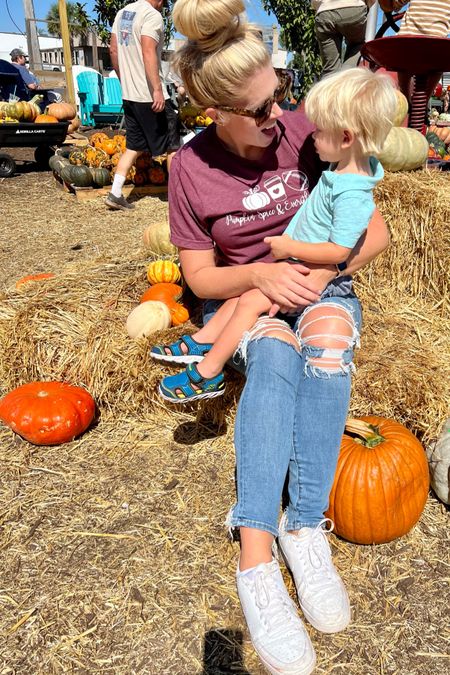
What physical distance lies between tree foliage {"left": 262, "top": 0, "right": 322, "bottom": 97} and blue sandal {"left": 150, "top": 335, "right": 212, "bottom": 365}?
16.2 metres

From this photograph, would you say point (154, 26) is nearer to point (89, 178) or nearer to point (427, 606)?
point (89, 178)

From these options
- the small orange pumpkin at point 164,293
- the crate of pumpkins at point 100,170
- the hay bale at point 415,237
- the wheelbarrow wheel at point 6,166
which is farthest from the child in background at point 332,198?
the wheelbarrow wheel at point 6,166

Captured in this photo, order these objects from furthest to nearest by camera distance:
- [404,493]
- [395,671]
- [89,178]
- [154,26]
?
[89,178] < [154,26] < [404,493] < [395,671]

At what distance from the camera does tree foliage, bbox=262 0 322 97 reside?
676 inches

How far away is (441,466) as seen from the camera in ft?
7.20

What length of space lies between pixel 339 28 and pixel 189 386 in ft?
16.8

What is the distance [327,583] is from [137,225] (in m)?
5.34

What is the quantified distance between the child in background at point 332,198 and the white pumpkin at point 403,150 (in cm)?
186

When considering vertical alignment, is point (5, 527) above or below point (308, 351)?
below

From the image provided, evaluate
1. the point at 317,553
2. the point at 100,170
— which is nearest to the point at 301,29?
the point at 100,170

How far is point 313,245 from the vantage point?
1.92 m

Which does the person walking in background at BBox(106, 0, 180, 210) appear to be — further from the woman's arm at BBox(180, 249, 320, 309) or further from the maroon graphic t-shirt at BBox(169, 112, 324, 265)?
the woman's arm at BBox(180, 249, 320, 309)

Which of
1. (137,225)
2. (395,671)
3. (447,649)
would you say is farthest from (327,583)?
(137,225)

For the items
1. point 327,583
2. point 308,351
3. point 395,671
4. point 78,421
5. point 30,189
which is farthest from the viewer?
point 30,189
